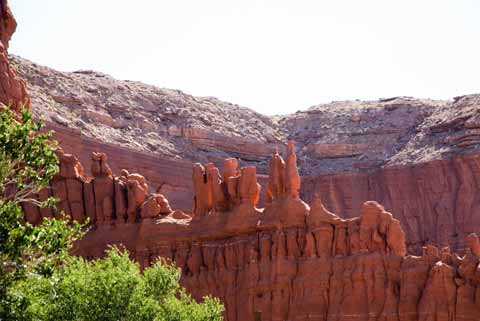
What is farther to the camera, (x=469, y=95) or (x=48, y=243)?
(x=469, y=95)

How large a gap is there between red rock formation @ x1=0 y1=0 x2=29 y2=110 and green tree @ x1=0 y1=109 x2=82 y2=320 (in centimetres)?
2756

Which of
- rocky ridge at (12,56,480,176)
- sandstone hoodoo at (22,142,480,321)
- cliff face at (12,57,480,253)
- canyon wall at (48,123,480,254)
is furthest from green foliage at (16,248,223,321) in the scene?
rocky ridge at (12,56,480,176)

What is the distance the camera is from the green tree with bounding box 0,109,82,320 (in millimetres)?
27125

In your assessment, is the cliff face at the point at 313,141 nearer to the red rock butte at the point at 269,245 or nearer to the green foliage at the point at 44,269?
the red rock butte at the point at 269,245

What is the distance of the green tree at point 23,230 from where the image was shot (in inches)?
1068

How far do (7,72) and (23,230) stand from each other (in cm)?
3122

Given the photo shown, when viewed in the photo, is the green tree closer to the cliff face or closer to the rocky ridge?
the cliff face

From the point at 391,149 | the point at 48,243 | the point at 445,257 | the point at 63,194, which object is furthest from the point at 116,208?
the point at 391,149

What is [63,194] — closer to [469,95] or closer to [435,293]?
[435,293]

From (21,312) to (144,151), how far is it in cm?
5736

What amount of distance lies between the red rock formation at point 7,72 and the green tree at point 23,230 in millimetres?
27564

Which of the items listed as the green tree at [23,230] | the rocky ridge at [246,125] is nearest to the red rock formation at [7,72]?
the rocky ridge at [246,125]

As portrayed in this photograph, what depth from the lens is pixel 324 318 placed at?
50938 millimetres

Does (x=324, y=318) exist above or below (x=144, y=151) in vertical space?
below
